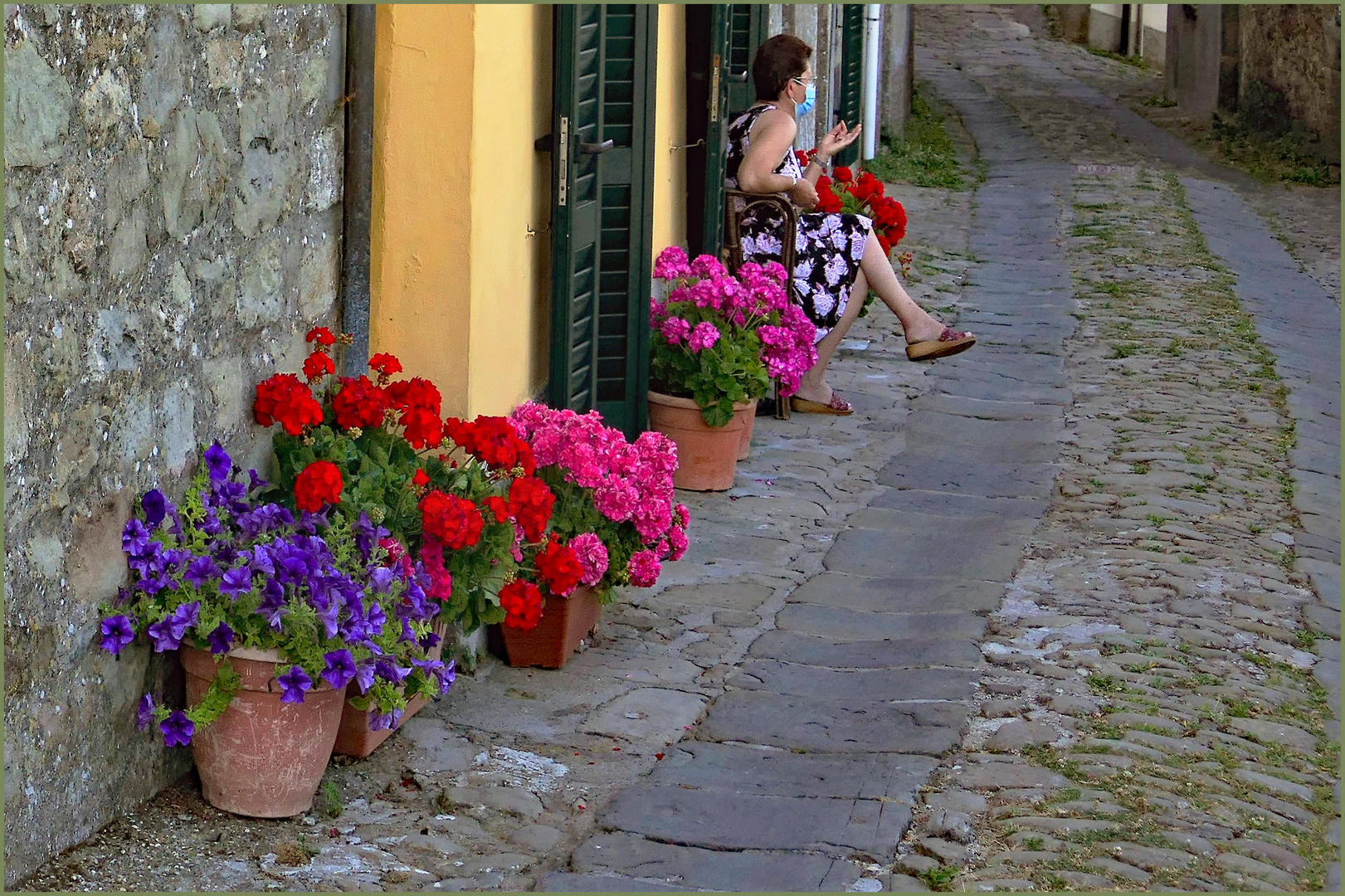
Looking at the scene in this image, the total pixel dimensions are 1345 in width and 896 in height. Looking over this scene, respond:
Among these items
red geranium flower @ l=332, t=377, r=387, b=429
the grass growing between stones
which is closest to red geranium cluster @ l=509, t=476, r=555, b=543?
red geranium flower @ l=332, t=377, r=387, b=429

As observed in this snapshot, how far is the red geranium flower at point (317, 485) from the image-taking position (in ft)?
11.6

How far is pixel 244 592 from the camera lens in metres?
3.36

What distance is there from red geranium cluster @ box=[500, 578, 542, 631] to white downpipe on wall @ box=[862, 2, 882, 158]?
39.2 feet

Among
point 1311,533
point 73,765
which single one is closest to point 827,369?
point 1311,533

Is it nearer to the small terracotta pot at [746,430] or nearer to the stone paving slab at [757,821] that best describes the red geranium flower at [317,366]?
the stone paving slab at [757,821]

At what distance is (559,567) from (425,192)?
3.45ft

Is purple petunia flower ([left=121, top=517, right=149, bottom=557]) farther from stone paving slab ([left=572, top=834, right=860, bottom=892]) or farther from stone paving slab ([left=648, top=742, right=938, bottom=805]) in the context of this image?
stone paving slab ([left=648, top=742, right=938, bottom=805])

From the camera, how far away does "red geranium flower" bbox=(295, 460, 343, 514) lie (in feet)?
11.6

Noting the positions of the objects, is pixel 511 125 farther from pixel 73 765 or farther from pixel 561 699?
pixel 73 765

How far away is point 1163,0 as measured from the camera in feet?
67.5

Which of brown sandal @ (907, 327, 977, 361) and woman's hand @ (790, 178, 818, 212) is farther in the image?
brown sandal @ (907, 327, 977, 361)

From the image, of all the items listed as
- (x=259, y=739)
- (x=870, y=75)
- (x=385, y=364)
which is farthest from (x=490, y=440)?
(x=870, y=75)

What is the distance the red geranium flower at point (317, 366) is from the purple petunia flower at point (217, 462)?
37cm

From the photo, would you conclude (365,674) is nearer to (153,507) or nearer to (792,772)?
(153,507)
